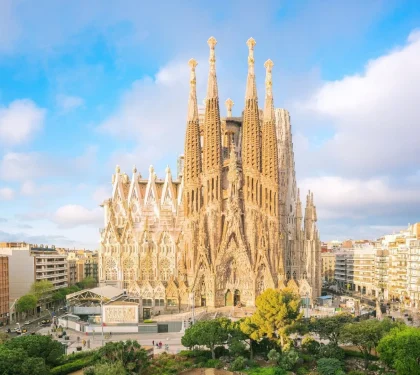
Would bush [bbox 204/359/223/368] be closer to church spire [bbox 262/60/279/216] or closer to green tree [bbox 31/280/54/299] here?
church spire [bbox 262/60/279/216]

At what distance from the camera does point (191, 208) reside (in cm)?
5744

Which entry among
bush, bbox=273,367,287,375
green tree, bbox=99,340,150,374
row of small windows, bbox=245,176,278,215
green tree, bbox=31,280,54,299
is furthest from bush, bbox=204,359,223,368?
green tree, bbox=31,280,54,299

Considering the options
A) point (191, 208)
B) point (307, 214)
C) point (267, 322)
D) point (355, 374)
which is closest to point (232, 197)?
point (191, 208)

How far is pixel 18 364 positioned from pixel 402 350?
19587 millimetres

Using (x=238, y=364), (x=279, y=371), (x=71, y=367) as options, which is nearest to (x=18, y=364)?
(x=71, y=367)

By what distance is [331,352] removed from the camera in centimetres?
2998

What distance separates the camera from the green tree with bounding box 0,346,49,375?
2195 cm

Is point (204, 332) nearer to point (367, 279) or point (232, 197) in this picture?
point (232, 197)

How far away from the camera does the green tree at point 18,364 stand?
72.0 ft

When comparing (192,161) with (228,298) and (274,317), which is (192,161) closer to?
(228,298)

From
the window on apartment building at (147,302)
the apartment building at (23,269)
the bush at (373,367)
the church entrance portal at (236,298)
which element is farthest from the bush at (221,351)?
the apartment building at (23,269)

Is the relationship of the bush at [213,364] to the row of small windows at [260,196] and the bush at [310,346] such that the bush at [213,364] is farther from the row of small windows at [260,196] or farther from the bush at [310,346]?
the row of small windows at [260,196]

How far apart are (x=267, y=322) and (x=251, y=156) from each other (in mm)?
29360

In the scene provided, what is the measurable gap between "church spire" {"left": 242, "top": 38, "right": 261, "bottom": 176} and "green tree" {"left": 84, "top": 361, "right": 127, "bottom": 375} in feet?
119
